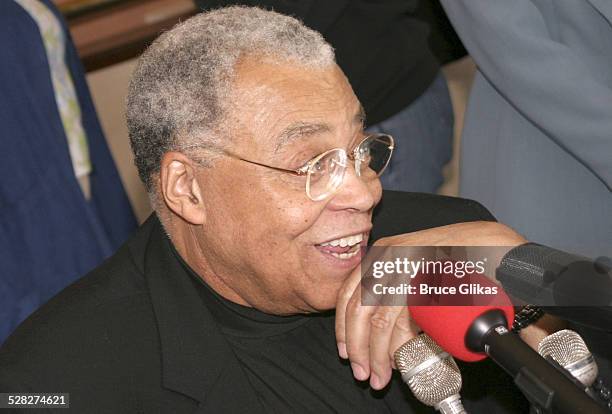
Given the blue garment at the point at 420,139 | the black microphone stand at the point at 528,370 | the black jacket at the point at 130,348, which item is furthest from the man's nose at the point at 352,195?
the blue garment at the point at 420,139

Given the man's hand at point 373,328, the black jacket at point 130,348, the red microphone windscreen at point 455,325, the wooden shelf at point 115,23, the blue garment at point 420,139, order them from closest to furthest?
the red microphone windscreen at point 455,325, the man's hand at point 373,328, the black jacket at point 130,348, the blue garment at point 420,139, the wooden shelf at point 115,23

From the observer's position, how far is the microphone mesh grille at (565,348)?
1312mm

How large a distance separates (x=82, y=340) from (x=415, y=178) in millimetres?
1241

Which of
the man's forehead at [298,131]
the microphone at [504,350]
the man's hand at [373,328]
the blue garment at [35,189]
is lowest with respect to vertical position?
the blue garment at [35,189]

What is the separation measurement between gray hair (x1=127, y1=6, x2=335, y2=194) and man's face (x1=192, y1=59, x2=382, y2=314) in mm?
30

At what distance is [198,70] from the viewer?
183 cm

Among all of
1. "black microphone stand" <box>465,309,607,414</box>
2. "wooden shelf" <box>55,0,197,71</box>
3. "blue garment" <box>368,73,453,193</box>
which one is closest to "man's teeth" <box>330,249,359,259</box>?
"black microphone stand" <box>465,309,607,414</box>

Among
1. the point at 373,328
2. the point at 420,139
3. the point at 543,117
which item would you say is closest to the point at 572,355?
the point at 373,328

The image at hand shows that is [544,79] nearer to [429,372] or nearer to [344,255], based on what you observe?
[344,255]

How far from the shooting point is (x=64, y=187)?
2779 mm

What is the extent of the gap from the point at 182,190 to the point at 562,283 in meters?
0.81

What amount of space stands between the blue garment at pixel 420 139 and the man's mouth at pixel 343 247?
82cm

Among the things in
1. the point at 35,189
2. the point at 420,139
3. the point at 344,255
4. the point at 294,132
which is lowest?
the point at 35,189

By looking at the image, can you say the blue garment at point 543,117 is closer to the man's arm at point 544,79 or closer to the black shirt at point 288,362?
the man's arm at point 544,79
